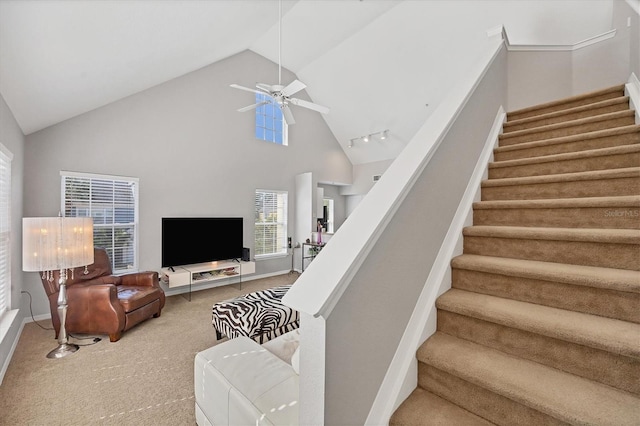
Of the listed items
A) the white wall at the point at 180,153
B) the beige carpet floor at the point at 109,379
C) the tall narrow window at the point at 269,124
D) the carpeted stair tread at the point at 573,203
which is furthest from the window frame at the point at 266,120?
the carpeted stair tread at the point at 573,203

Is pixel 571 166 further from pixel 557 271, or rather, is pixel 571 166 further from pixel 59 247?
pixel 59 247

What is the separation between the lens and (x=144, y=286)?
11.8ft

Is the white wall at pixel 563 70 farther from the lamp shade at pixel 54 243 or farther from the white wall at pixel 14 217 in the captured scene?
the white wall at pixel 14 217

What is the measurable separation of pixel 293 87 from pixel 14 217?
11.2 ft

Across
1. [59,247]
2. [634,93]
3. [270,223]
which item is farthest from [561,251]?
[270,223]

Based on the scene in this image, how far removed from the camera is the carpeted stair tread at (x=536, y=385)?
2.67ft

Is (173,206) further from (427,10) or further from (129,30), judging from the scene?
(427,10)

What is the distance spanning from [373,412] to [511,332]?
26.2 inches

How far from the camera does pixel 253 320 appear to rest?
8.55 feet

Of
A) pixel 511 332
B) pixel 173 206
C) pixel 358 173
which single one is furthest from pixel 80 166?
pixel 358 173

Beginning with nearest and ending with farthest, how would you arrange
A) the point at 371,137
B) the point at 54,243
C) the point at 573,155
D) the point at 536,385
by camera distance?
the point at 536,385, the point at 573,155, the point at 54,243, the point at 371,137

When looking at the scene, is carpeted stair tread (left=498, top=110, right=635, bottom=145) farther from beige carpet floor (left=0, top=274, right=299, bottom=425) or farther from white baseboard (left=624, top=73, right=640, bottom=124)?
beige carpet floor (left=0, top=274, right=299, bottom=425)

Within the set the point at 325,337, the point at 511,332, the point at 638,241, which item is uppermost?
the point at 638,241

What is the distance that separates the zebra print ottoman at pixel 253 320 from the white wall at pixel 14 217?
1.76 m
